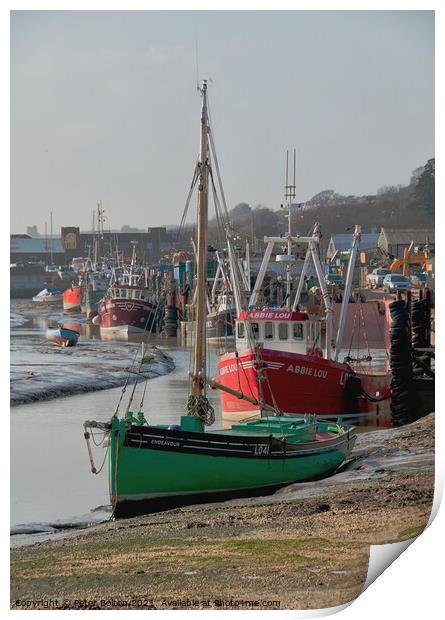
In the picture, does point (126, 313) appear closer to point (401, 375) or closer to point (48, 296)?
point (48, 296)

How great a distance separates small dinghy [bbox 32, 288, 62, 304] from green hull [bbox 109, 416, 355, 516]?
83.2ft

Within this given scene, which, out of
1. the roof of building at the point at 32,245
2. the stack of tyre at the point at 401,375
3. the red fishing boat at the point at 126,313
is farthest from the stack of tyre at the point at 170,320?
the stack of tyre at the point at 401,375

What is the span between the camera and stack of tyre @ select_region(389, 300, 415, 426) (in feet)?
61.8

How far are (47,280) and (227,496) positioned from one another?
85.6 feet

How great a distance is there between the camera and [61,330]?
115 feet

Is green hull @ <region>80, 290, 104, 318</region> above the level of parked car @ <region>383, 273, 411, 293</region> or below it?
below

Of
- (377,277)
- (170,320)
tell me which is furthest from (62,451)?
(170,320)

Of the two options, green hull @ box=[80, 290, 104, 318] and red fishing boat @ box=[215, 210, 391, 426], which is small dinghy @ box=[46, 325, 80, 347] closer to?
green hull @ box=[80, 290, 104, 318]

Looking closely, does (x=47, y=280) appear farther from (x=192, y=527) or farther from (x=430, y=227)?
(x=192, y=527)

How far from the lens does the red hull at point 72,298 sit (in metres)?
48.9

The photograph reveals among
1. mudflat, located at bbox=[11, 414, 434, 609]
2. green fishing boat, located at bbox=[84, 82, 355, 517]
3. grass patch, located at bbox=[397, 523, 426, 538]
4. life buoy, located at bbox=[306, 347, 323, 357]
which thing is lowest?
mudflat, located at bbox=[11, 414, 434, 609]

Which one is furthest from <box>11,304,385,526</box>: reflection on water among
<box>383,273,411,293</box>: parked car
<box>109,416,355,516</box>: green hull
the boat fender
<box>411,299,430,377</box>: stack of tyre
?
<box>383,273,411,293</box>: parked car

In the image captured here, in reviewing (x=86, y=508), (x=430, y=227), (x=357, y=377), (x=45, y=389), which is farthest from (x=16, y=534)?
(x=45, y=389)

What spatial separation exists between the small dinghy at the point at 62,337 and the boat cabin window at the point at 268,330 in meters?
15.0
